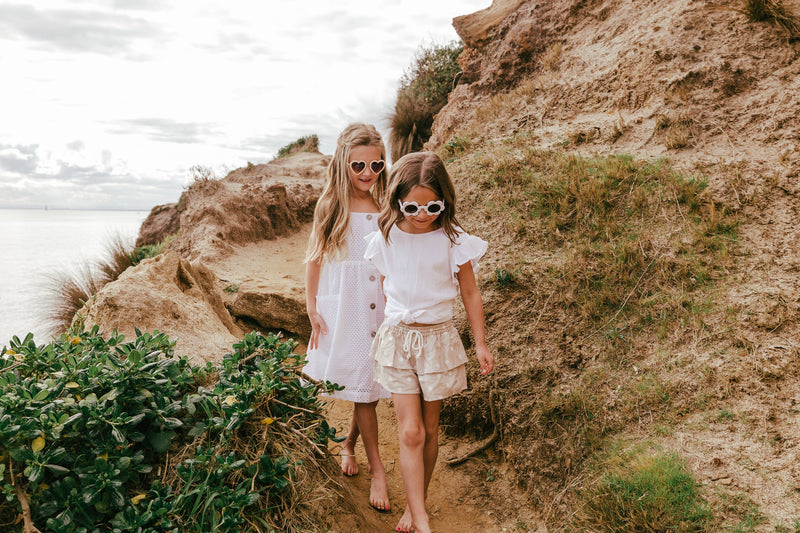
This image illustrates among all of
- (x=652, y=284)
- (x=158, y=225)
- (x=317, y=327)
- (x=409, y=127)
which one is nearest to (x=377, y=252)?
(x=317, y=327)

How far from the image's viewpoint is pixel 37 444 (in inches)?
82.9

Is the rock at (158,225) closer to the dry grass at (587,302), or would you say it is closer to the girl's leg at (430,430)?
the dry grass at (587,302)

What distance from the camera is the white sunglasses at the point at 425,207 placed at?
9.48ft

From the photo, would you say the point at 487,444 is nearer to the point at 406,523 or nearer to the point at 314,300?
the point at 406,523

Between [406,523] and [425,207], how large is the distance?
74.8 inches

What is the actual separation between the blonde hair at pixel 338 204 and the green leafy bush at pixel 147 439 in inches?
36.1

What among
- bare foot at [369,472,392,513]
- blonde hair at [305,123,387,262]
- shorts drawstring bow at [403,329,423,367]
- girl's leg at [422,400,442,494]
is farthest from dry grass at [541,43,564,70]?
bare foot at [369,472,392,513]

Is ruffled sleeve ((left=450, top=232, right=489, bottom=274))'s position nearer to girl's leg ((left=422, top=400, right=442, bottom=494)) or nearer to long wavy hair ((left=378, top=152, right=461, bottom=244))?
long wavy hair ((left=378, top=152, right=461, bottom=244))

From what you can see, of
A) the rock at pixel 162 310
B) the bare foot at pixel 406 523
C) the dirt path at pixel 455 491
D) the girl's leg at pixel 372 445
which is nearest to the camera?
the bare foot at pixel 406 523

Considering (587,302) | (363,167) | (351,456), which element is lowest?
(351,456)

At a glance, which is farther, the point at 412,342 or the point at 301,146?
the point at 301,146

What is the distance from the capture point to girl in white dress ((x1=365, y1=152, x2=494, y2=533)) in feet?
9.61

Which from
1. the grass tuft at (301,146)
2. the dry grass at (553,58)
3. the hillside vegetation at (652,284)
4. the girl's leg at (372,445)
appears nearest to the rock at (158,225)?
the grass tuft at (301,146)

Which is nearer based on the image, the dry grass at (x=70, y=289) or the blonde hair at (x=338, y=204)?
the blonde hair at (x=338, y=204)
